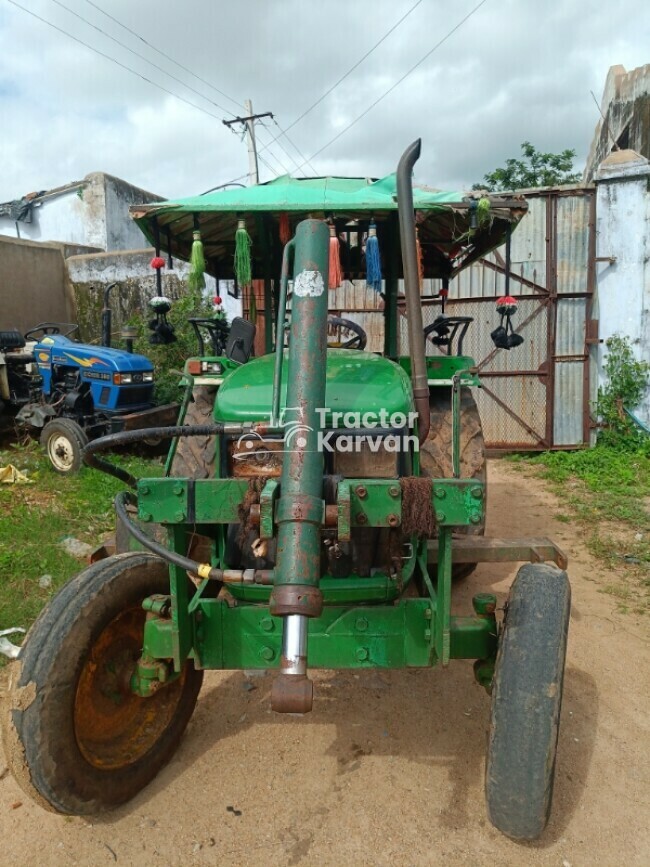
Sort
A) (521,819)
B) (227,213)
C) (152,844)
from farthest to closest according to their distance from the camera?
1. (227,213)
2. (152,844)
3. (521,819)

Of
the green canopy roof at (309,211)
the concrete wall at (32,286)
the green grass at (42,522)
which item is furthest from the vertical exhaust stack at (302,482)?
the concrete wall at (32,286)

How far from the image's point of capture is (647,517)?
607 cm

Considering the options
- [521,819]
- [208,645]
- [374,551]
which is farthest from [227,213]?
[521,819]

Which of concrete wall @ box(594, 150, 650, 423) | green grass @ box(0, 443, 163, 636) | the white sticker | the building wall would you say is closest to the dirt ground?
green grass @ box(0, 443, 163, 636)

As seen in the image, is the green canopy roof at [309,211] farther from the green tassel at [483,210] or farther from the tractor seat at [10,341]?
the tractor seat at [10,341]

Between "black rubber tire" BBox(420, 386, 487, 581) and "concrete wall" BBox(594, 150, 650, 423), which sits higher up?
"concrete wall" BBox(594, 150, 650, 423)

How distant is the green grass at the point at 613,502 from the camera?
4.81 meters

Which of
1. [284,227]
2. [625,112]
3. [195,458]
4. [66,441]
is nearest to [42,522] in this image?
[66,441]

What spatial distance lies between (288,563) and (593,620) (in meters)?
2.91

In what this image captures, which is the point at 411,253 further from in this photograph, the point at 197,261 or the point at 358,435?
the point at 197,261

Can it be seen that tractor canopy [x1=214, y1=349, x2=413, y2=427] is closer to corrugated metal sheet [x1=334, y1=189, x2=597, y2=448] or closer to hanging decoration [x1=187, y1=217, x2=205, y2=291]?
hanging decoration [x1=187, y1=217, x2=205, y2=291]

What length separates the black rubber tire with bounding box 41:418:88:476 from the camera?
7.28 metres

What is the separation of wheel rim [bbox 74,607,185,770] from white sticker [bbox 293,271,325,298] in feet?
4.90

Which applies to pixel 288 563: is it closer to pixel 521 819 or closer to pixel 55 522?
pixel 521 819
